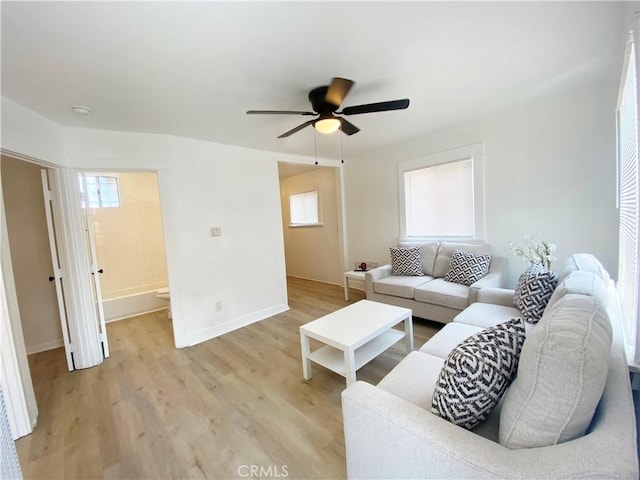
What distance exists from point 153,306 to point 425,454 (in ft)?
15.6

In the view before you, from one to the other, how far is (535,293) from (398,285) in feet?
4.99

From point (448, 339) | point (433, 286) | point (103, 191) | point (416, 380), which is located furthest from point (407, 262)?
point (103, 191)

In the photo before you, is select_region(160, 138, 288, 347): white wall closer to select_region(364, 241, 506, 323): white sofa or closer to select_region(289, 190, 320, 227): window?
select_region(364, 241, 506, 323): white sofa

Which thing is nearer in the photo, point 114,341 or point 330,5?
point 330,5

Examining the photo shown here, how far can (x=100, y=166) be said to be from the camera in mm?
2725

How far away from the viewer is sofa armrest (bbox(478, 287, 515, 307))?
Answer: 2.42 metres

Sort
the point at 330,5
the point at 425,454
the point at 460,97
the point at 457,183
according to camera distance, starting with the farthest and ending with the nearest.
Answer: the point at 457,183 → the point at 460,97 → the point at 330,5 → the point at 425,454

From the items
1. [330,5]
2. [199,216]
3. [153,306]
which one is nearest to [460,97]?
[330,5]

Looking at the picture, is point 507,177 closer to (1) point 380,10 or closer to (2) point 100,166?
(1) point 380,10

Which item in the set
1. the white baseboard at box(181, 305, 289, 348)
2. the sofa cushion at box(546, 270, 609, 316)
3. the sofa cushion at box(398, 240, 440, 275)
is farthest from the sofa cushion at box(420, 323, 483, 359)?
the white baseboard at box(181, 305, 289, 348)

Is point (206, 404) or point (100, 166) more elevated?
point (100, 166)

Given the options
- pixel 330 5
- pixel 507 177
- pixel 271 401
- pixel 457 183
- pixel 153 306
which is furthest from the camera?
pixel 153 306

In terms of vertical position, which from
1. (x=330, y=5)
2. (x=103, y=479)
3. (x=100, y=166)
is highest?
(x=330, y=5)

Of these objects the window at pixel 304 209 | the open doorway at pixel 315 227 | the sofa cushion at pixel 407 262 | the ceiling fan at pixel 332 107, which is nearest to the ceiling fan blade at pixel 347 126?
the ceiling fan at pixel 332 107
